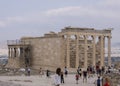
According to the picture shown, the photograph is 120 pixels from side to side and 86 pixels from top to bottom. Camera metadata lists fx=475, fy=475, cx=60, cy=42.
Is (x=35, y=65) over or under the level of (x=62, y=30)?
under

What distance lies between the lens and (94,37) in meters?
60.7

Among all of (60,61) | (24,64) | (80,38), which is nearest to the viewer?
(60,61)

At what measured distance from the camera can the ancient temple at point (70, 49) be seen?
5900 cm

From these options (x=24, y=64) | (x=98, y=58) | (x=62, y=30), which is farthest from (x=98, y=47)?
(x=24, y=64)

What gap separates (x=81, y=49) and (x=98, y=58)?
8.77ft

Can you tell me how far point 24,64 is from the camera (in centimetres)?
6875

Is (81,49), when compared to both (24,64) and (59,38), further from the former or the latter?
(24,64)

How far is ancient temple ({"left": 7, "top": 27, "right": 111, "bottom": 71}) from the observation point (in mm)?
59000

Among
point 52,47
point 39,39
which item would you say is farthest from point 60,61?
point 39,39

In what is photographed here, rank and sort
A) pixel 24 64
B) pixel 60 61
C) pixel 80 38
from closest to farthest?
pixel 60 61
pixel 80 38
pixel 24 64

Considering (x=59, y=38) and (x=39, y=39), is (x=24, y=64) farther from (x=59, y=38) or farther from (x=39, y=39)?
(x=59, y=38)

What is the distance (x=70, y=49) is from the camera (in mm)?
60094

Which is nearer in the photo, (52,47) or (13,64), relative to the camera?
(52,47)

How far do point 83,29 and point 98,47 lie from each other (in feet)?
13.5
